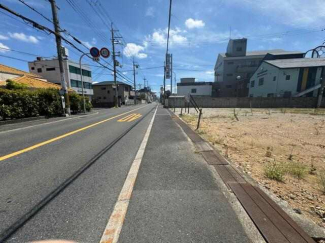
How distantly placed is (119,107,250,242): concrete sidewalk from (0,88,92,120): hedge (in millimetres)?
11572

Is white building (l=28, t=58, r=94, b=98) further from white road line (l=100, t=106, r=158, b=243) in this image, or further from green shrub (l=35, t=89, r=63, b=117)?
white road line (l=100, t=106, r=158, b=243)

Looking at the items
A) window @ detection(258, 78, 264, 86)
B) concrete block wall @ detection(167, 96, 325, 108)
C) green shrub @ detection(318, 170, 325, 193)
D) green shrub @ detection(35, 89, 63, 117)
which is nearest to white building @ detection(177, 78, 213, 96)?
window @ detection(258, 78, 264, 86)

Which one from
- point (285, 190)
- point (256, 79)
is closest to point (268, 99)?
point (256, 79)

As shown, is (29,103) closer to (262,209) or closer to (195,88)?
(262,209)

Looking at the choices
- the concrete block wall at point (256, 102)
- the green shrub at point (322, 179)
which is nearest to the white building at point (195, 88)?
the concrete block wall at point (256, 102)

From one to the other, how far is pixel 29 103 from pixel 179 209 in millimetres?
13978

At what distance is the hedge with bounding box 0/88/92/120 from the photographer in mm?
9953

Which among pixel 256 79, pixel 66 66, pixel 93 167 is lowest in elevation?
pixel 93 167

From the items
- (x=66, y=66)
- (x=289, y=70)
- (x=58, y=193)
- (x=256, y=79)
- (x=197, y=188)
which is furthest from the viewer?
(x=256, y=79)

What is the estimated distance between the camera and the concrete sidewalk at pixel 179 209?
1.79m

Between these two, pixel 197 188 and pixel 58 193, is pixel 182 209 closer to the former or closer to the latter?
pixel 197 188

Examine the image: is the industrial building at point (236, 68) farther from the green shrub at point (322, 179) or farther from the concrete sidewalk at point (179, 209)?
the concrete sidewalk at point (179, 209)

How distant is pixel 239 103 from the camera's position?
30406 millimetres

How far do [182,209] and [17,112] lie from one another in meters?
13.3
